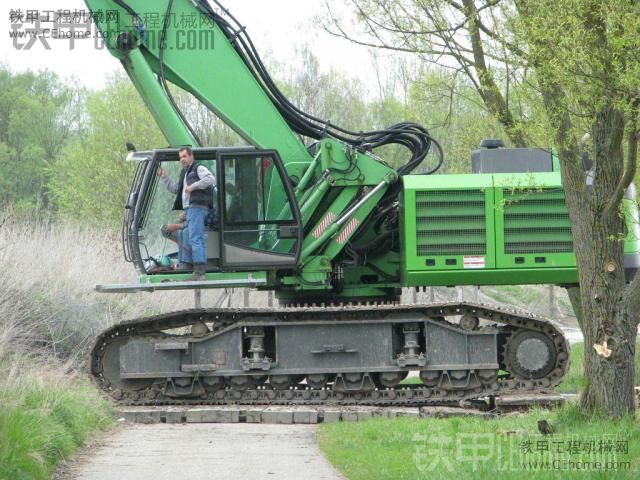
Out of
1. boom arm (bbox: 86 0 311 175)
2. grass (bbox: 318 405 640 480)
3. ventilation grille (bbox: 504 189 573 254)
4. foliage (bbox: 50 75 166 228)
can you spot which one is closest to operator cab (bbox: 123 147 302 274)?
boom arm (bbox: 86 0 311 175)

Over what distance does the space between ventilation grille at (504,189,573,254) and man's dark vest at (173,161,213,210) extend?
3.76 metres

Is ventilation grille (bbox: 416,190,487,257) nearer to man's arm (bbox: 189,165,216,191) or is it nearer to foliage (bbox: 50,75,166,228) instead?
man's arm (bbox: 189,165,216,191)

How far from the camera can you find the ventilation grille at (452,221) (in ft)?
48.5

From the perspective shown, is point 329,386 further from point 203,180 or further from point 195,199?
point 203,180

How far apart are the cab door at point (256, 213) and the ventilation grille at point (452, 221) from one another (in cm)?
171

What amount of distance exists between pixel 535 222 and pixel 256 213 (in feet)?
11.7

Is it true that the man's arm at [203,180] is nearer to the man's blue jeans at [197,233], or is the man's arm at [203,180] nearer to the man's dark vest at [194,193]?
the man's dark vest at [194,193]

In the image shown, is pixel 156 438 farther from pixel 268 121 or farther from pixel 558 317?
pixel 558 317

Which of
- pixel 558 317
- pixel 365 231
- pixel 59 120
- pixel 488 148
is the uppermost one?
pixel 59 120

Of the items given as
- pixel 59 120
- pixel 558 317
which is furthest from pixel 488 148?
pixel 59 120

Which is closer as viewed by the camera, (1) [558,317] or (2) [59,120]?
(1) [558,317]

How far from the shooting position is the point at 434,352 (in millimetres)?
14773

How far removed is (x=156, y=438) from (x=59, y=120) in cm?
4536

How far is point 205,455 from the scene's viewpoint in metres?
10.2
